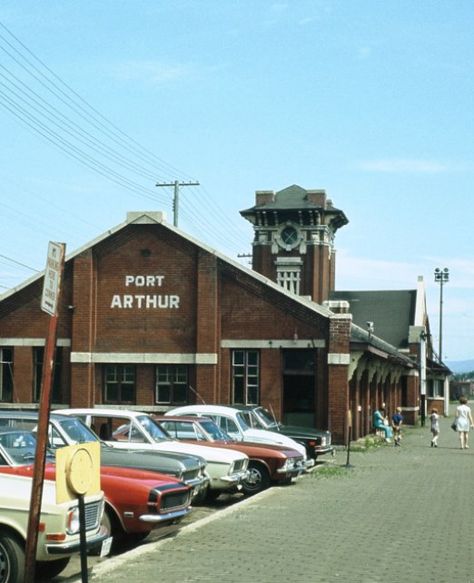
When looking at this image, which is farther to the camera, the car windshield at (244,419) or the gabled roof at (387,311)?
the gabled roof at (387,311)

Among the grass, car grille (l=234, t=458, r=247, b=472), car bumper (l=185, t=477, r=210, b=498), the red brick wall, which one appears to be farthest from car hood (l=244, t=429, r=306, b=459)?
the red brick wall

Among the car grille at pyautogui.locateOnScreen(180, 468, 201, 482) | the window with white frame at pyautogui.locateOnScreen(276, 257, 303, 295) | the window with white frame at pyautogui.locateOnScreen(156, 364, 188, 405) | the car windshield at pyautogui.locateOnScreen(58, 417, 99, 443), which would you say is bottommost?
the car grille at pyautogui.locateOnScreen(180, 468, 201, 482)

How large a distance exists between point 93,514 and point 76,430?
13.0 feet

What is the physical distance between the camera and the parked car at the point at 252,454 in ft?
63.9

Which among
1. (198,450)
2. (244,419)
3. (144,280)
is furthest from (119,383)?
(198,450)

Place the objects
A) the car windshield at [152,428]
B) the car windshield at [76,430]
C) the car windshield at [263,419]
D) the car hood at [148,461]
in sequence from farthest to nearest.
→ the car windshield at [263,419] → the car windshield at [152,428] → the car windshield at [76,430] → the car hood at [148,461]

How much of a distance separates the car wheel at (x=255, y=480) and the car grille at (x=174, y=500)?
20.7ft

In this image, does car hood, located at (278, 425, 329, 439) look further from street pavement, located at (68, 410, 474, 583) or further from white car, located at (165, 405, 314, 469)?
street pavement, located at (68, 410, 474, 583)

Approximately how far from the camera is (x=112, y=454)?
14047 mm

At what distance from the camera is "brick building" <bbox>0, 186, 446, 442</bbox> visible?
34844mm

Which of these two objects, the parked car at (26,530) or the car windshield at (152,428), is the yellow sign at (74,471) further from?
the car windshield at (152,428)

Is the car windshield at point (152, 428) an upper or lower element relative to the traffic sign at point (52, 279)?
lower

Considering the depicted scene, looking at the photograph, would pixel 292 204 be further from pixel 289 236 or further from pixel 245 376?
pixel 245 376

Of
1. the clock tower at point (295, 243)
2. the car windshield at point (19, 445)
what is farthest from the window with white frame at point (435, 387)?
the car windshield at point (19, 445)
